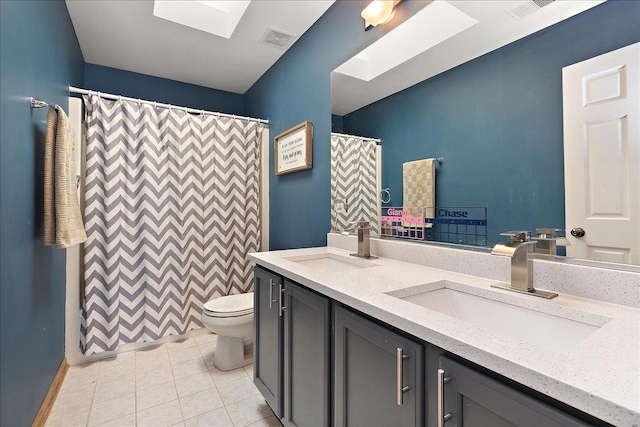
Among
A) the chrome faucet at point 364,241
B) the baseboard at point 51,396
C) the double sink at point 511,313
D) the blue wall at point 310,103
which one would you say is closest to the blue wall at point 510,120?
the double sink at point 511,313

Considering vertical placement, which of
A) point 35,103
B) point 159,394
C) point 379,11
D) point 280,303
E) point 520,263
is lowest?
point 159,394

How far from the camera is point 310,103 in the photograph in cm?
230

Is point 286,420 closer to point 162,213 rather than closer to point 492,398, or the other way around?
point 492,398

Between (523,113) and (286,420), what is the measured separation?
1.60 metres

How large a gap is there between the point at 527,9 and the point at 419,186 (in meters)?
0.76

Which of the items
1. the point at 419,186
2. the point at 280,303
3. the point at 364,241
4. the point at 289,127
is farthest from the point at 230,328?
the point at 289,127

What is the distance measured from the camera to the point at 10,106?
123cm

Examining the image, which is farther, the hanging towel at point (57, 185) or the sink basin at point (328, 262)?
the sink basin at point (328, 262)

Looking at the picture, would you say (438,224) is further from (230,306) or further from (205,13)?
(205,13)

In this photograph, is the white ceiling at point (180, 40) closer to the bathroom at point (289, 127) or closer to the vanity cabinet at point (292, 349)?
the bathroom at point (289, 127)

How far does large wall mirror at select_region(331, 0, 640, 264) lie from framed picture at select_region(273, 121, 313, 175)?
0.65 m

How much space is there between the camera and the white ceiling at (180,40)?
6.83ft

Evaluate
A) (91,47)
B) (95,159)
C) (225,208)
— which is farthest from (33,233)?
(91,47)

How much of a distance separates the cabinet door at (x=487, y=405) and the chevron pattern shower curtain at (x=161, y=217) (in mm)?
2463
